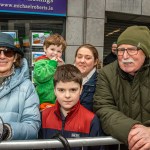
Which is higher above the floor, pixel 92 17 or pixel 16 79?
pixel 92 17

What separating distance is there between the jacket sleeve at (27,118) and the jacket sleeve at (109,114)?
1.77ft

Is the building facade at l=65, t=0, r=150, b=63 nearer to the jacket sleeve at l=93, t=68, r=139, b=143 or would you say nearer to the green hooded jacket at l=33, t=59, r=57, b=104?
the green hooded jacket at l=33, t=59, r=57, b=104

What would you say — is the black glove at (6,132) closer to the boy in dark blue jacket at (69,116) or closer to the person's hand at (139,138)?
the boy in dark blue jacket at (69,116)

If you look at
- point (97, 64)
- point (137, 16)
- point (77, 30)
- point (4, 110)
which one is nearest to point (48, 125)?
point (4, 110)

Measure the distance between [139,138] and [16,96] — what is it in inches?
42.9

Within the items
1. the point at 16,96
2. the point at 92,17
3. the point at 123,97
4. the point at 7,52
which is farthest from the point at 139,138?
the point at 92,17

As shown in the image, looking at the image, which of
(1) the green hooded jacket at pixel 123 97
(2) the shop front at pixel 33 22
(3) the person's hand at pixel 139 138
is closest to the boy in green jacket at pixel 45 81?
(1) the green hooded jacket at pixel 123 97

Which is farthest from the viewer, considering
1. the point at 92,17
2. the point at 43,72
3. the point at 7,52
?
the point at 92,17

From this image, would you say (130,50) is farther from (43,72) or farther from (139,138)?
(43,72)

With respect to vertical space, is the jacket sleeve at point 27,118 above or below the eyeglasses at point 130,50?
below

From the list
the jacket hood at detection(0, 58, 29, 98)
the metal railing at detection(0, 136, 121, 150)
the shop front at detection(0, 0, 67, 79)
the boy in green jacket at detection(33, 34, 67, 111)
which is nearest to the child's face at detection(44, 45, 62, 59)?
the boy in green jacket at detection(33, 34, 67, 111)

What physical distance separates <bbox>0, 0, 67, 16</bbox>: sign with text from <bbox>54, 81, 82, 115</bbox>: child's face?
5992 mm

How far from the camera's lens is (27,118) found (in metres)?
2.71

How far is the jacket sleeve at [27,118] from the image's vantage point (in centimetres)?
253
